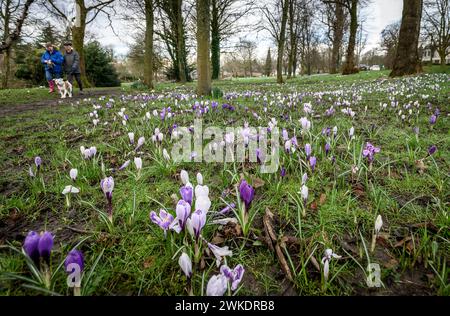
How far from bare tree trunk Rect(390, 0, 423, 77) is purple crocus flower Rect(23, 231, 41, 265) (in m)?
16.2

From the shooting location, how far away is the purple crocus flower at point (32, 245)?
0.96 m

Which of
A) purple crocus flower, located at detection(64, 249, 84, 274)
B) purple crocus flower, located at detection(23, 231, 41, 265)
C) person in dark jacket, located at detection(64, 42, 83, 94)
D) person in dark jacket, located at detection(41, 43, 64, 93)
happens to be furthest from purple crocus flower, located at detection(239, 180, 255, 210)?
person in dark jacket, located at detection(41, 43, 64, 93)

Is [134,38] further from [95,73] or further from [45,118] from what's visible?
[45,118]

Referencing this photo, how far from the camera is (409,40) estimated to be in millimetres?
12648

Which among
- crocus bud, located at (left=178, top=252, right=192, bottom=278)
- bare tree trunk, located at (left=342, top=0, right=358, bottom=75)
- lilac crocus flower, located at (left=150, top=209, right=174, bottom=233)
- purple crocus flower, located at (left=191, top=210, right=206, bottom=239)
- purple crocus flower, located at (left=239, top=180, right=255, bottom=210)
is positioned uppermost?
bare tree trunk, located at (left=342, top=0, right=358, bottom=75)

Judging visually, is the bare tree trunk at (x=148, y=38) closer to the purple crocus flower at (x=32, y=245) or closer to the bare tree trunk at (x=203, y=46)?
the bare tree trunk at (x=203, y=46)

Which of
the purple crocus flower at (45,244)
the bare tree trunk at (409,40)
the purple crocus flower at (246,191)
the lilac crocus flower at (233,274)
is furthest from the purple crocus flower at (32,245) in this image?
the bare tree trunk at (409,40)

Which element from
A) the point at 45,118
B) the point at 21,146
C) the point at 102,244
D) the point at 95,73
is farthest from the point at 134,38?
the point at 102,244

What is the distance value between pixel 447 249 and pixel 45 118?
646cm

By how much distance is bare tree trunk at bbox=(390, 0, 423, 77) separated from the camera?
12320mm

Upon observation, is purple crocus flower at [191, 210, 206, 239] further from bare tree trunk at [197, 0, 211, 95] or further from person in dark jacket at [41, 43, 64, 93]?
person in dark jacket at [41, 43, 64, 93]

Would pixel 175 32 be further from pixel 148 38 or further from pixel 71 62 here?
pixel 71 62

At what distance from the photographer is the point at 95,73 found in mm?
25734
